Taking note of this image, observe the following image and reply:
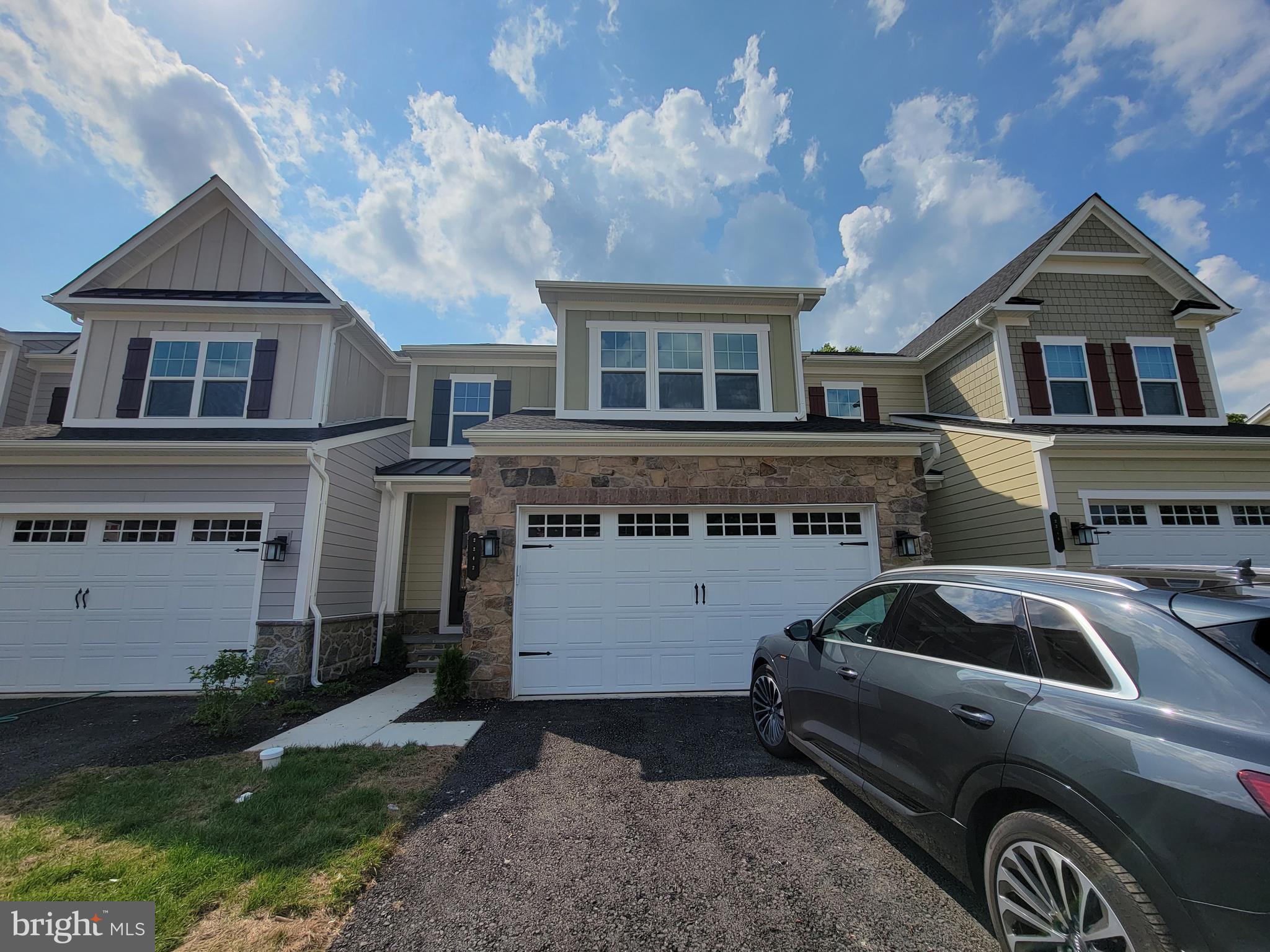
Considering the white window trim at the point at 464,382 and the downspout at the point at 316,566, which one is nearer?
the downspout at the point at 316,566

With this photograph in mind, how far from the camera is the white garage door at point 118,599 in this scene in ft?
24.4

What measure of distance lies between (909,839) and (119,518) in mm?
10470

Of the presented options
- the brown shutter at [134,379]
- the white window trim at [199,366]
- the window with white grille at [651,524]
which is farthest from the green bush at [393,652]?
the brown shutter at [134,379]

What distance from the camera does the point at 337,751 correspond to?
15.9 feet

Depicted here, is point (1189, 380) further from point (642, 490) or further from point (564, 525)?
point (564, 525)

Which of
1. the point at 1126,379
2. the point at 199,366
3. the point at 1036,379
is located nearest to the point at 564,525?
the point at 199,366

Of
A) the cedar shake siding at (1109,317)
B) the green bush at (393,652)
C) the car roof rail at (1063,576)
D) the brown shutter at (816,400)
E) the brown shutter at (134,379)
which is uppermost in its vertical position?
the cedar shake siding at (1109,317)

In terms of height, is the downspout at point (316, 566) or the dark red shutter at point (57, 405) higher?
the dark red shutter at point (57, 405)

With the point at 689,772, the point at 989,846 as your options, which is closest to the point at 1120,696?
the point at 989,846

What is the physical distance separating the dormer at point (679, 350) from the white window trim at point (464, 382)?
2773 mm

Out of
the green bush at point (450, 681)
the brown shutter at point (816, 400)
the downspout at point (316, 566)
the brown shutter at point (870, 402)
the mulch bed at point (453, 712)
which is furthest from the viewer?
the brown shutter at point (816, 400)

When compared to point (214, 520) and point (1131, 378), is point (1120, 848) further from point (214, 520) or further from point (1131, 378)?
point (1131, 378)

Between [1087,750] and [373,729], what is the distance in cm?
594

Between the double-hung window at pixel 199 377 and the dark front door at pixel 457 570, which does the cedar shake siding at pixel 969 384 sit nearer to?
the dark front door at pixel 457 570
